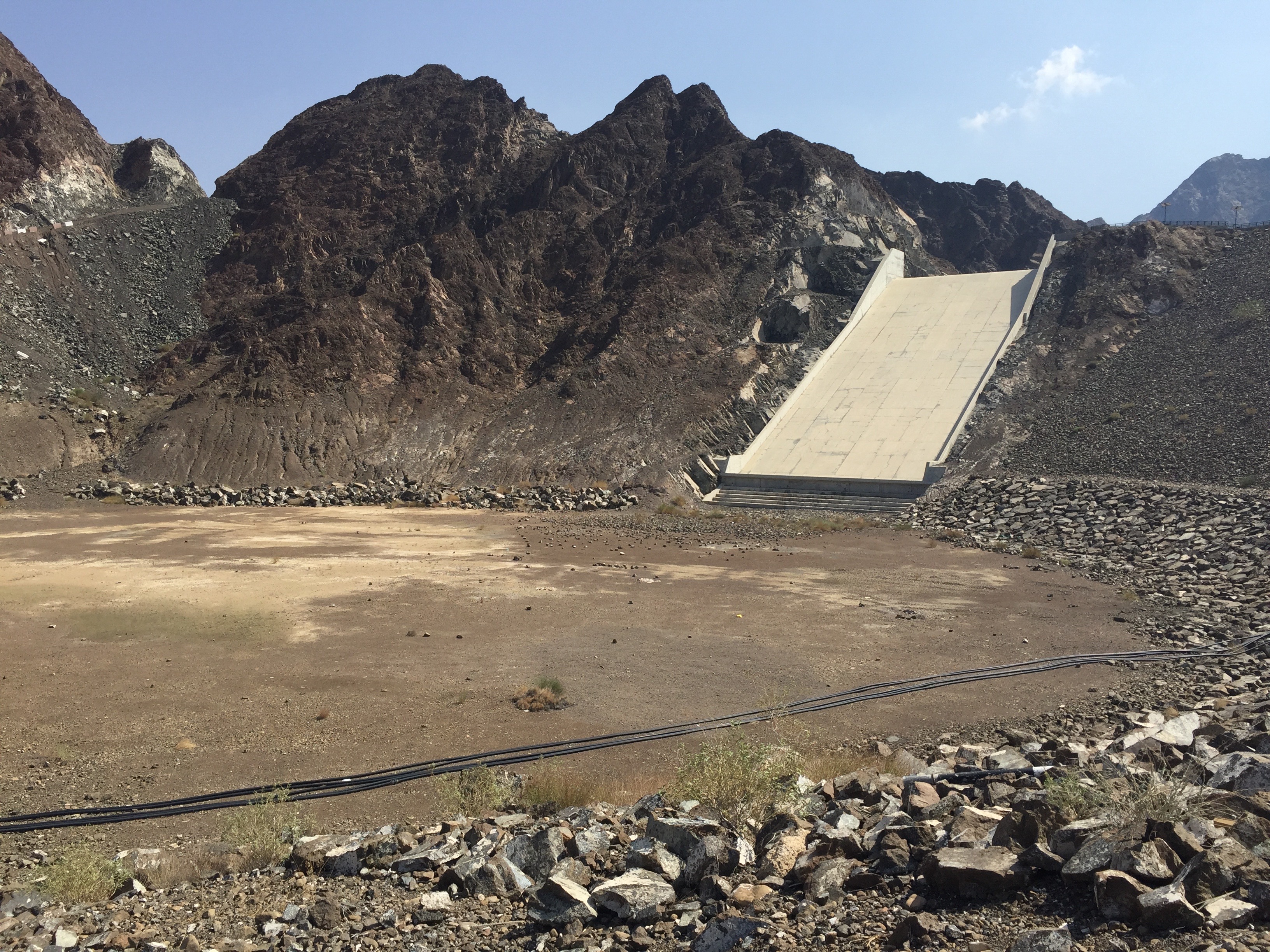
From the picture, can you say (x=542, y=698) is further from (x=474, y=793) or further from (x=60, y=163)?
(x=60, y=163)

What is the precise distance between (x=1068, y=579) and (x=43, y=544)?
25.2 meters

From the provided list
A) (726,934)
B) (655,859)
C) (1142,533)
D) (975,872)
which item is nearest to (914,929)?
(975,872)

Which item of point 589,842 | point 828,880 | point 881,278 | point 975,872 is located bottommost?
point 589,842

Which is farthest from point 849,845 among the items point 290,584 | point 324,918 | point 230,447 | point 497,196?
point 497,196

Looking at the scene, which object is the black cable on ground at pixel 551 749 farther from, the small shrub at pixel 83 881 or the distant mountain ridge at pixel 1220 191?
the distant mountain ridge at pixel 1220 191

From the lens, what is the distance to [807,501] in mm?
33969

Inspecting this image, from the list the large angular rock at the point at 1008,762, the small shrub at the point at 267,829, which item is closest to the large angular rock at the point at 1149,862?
the large angular rock at the point at 1008,762

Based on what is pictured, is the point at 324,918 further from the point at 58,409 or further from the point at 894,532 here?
the point at 58,409

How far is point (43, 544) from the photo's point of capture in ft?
76.9

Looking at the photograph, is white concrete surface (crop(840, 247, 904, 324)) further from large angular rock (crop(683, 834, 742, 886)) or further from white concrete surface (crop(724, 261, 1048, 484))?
large angular rock (crop(683, 834, 742, 886))

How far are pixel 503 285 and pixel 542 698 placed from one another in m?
43.4

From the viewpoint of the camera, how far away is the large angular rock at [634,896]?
18.0 feet

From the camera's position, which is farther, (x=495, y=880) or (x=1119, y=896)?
(x=495, y=880)

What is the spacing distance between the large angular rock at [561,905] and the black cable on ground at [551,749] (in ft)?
10.8
